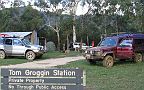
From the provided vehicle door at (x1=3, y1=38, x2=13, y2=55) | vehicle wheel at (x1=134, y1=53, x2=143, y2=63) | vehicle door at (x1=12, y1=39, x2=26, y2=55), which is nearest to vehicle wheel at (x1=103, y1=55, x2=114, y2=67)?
vehicle wheel at (x1=134, y1=53, x2=143, y2=63)

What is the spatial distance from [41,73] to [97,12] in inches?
2359

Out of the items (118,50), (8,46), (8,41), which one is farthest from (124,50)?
(8,41)

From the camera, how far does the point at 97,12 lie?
2603 inches

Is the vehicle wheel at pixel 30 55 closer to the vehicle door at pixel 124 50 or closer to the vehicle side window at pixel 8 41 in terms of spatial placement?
the vehicle side window at pixel 8 41

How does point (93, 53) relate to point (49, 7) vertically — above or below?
below


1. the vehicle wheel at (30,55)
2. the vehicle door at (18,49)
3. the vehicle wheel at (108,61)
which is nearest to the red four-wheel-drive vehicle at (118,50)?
the vehicle wheel at (108,61)

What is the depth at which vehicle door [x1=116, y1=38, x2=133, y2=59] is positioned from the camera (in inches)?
845

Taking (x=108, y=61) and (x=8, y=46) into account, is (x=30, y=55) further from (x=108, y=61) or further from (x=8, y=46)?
(x=108, y=61)

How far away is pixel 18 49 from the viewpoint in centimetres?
2812

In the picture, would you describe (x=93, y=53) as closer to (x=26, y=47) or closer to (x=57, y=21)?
(x=26, y=47)

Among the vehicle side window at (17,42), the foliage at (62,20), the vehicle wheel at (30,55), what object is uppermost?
the foliage at (62,20)

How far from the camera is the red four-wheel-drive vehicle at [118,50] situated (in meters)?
20.9

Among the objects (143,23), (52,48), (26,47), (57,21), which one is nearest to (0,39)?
(26,47)

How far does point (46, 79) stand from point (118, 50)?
49.1ft
